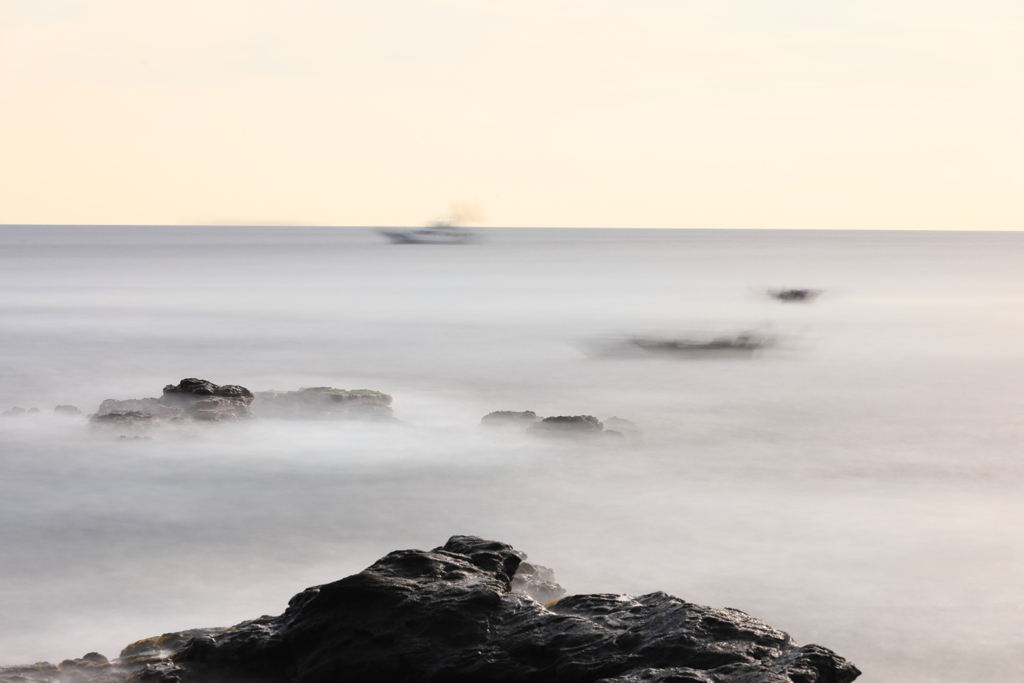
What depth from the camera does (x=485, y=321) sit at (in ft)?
123

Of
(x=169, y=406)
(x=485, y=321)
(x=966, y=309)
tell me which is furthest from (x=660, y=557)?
(x=966, y=309)

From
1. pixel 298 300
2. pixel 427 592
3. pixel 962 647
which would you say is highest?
pixel 298 300

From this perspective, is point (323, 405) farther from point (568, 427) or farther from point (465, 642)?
point (465, 642)

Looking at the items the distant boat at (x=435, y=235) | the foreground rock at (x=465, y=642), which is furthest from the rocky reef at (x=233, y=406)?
the distant boat at (x=435, y=235)

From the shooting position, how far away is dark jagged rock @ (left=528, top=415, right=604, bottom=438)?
14570 millimetres

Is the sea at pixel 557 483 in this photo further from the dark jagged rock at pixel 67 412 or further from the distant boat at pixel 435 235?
the distant boat at pixel 435 235

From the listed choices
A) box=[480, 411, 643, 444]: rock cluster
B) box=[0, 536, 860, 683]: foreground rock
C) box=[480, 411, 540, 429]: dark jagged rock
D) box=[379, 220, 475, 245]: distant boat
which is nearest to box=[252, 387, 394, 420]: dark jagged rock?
box=[480, 411, 540, 429]: dark jagged rock

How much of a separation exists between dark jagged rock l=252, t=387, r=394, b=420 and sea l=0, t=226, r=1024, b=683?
0.60 metres

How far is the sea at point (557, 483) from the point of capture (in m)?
8.14

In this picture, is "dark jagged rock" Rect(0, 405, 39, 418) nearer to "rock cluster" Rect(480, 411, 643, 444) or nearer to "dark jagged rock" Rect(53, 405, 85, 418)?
"dark jagged rock" Rect(53, 405, 85, 418)

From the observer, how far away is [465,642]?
17.1 ft

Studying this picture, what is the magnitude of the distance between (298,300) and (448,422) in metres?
30.9

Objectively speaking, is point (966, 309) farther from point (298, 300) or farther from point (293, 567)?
point (293, 567)

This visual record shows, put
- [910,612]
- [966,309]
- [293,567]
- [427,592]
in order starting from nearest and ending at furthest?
[427,592] → [910,612] → [293,567] → [966,309]
